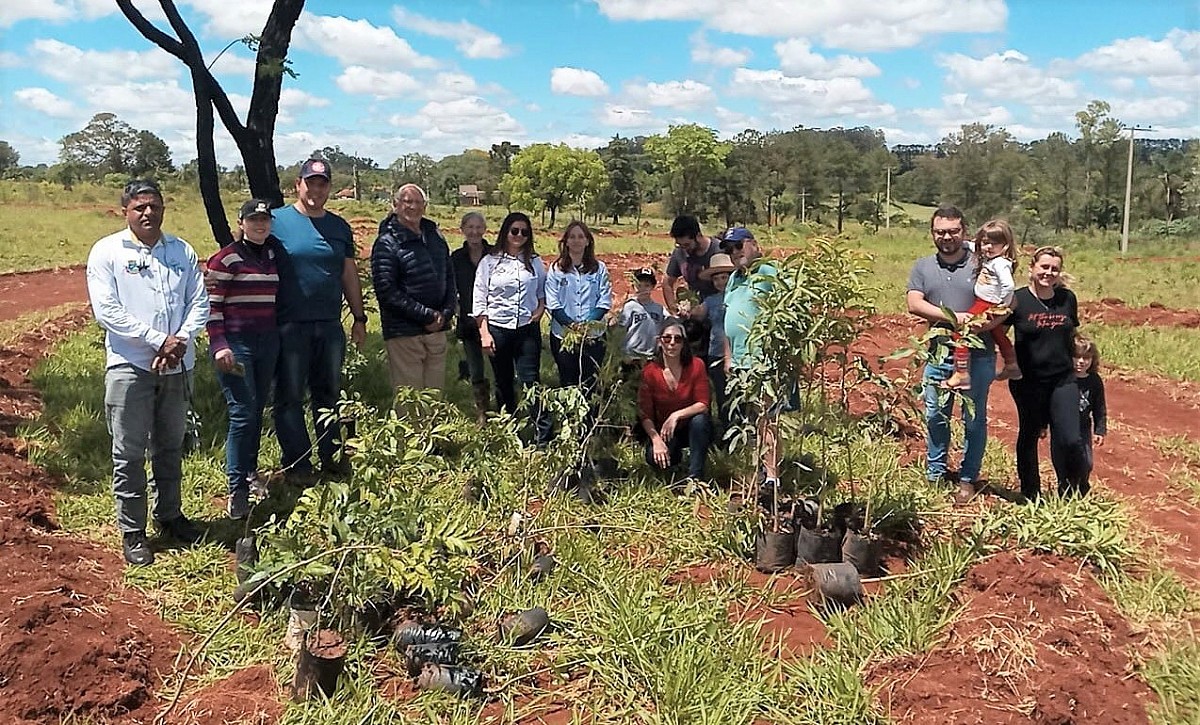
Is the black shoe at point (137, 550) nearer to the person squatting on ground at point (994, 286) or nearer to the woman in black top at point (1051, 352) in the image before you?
the person squatting on ground at point (994, 286)

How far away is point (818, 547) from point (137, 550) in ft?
10.5

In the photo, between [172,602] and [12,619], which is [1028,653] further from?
[12,619]

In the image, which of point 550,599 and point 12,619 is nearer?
point 12,619

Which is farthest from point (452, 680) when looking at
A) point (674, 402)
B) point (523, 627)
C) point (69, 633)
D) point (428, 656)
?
point (674, 402)

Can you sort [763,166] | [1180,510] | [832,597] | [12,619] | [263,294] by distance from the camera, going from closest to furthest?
[12,619]
[832,597]
[263,294]
[1180,510]
[763,166]

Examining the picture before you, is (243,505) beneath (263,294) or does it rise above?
beneath

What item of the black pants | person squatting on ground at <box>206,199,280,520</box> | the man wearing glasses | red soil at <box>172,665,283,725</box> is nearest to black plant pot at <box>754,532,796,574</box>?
the black pants

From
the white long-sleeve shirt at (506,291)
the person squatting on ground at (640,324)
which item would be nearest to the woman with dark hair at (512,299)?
the white long-sleeve shirt at (506,291)

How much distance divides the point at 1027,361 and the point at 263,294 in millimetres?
4055

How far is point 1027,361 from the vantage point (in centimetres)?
455

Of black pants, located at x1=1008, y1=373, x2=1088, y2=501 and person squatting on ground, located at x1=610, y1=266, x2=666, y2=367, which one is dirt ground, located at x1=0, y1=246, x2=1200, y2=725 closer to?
black pants, located at x1=1008, y1=373, x2=1088, y2=501

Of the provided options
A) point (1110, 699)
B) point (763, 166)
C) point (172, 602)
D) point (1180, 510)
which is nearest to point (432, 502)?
point (172, 602)

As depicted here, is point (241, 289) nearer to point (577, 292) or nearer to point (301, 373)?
point (301, 373)

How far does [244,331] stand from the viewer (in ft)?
14.7
